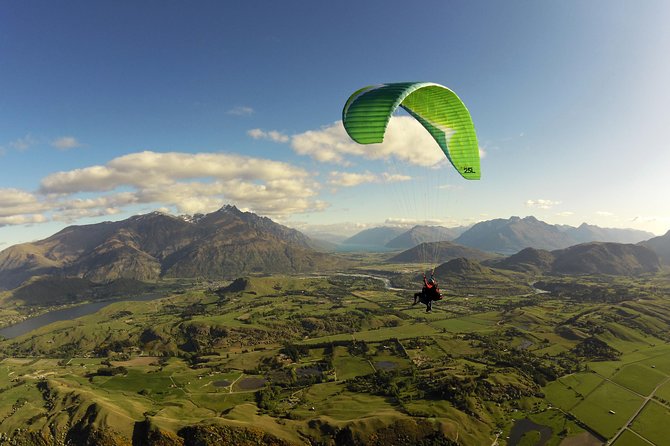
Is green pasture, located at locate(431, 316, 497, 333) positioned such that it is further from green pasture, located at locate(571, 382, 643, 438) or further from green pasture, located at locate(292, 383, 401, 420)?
green pasture, located at locate(292, 383, 401, 420)

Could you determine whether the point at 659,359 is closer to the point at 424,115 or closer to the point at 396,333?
the point at 396,333

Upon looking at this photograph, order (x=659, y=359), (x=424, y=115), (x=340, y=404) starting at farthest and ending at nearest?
1. (x=659, y=359)
2. (x=340, y=404)
3. (x=424, y=115)

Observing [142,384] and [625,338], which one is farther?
[625,338]

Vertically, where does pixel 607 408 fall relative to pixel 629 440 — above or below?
above

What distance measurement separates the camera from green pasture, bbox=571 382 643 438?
85.1 meters

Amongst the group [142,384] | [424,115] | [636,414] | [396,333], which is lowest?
[636,414]

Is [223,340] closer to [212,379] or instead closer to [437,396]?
[212,379]

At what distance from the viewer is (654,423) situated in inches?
3371

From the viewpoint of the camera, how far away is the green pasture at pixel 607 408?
8505 centimetres

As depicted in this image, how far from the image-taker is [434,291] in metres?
31.1

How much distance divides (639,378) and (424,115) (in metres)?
128

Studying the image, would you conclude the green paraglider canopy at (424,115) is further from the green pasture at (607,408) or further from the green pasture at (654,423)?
the green pasture at (654,423)

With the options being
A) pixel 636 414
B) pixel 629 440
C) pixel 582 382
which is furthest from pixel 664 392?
pixel 629 440

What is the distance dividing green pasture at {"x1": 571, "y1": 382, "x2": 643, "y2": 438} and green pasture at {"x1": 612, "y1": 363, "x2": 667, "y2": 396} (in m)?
4.49
